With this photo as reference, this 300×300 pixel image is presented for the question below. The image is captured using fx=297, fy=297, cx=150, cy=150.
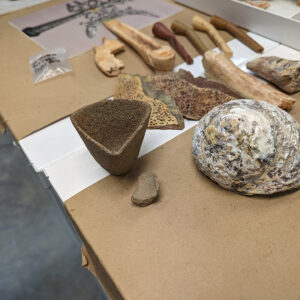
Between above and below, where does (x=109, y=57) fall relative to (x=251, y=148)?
below

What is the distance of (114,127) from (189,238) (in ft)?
1.38

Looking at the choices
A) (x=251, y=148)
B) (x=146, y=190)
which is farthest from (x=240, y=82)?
(x=146, y=190)

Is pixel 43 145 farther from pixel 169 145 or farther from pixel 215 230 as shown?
pixel 215 230

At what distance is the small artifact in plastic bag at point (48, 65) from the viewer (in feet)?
4.60

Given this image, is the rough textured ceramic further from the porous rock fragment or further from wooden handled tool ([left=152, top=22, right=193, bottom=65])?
wooden handled tool ([left=152, top=22, right=193, bottom=65])

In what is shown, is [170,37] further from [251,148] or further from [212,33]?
[251,148]

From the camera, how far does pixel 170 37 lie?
155 cm

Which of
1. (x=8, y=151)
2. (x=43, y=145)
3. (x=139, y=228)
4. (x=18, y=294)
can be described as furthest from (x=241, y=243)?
(x=8, y=151)

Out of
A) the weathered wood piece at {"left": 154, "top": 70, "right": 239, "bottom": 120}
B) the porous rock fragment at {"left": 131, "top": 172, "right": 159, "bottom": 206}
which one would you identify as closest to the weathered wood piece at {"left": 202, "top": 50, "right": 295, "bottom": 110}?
the weathered wood piece at {"left": 154, "top": 70, "right": 239, "bottom": 120}

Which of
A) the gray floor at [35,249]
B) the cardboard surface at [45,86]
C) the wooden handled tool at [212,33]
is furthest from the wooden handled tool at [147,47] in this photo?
the gray floor at [35,249]

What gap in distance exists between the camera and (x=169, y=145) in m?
1.05

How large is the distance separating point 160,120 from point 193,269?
21.9 inches

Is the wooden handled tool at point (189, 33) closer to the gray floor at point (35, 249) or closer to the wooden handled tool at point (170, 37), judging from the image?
the wooden handled tool at point (170, 37)

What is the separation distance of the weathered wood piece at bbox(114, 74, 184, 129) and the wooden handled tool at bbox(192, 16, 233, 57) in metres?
0.45
